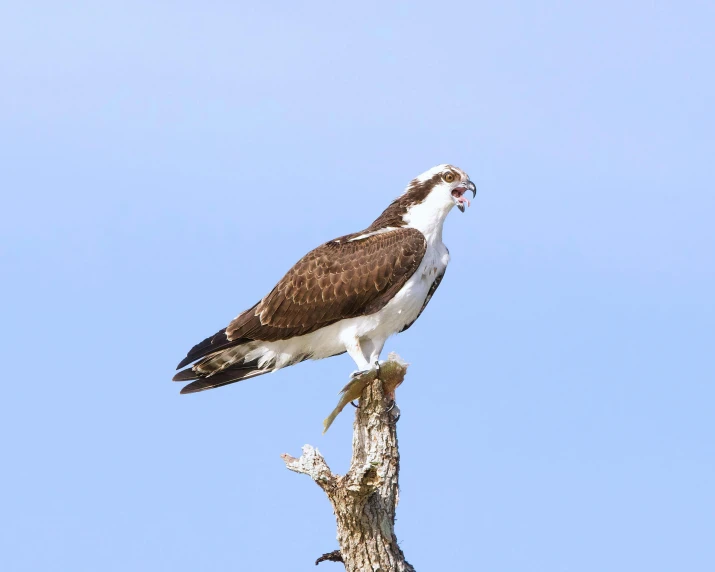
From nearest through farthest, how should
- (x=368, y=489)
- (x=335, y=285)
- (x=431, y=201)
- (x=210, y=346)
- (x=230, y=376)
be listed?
(x=368, y=489) → (x=335, y=285) → (x=210, y=346) → (x=431, y=201) → (x=230, y=376)

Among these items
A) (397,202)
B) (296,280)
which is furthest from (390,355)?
(397,202)

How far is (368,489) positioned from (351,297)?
2465 mm

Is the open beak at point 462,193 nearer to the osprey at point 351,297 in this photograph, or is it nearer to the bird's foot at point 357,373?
the osprey at point 351,297

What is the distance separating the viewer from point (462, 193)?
11.6m

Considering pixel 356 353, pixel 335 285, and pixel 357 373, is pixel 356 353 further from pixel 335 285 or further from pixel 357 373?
pixel 335 285

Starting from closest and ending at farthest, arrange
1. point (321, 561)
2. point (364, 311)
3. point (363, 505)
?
point (363, 505)
point (321, 561)
point (364, 311)

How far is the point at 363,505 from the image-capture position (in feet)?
30.6

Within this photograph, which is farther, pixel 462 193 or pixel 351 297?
pixel 462 193

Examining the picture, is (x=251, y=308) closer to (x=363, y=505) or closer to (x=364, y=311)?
(x=364, y=311)

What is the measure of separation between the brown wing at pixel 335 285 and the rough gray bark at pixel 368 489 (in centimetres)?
128

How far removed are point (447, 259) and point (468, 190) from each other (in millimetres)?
888

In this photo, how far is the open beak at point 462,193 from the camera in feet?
37.8

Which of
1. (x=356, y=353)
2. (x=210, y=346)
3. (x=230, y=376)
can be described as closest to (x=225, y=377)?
(x=230, y=376)

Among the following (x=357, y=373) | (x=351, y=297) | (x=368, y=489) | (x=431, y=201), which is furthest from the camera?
(x=431, y=201)
